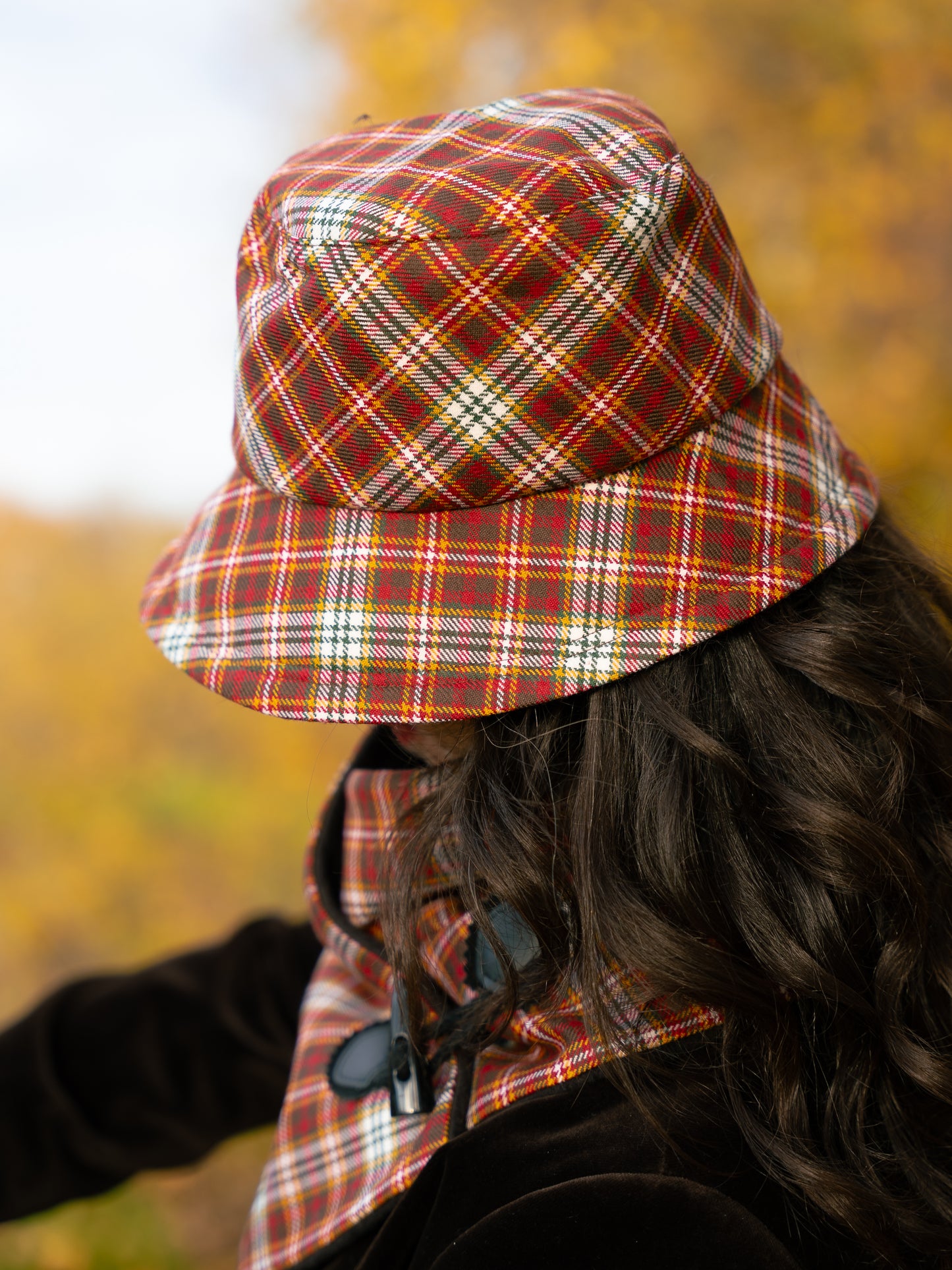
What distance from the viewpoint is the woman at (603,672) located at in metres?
0.60

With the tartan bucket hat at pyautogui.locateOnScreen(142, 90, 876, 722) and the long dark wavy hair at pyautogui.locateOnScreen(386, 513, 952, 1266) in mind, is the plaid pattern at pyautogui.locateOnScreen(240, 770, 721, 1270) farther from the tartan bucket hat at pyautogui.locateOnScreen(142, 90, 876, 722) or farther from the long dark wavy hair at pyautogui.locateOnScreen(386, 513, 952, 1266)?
the tartan bucket hat at pyautogui.locateOnScreen(142, 90, 876, 722)

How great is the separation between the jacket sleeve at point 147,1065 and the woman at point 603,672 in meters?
0.47

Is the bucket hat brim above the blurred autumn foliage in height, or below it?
below

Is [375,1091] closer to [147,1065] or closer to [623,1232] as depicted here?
[623,1232]

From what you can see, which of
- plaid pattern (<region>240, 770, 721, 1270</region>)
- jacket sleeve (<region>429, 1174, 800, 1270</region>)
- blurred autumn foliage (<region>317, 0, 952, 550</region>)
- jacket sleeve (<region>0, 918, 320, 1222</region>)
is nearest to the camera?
jacket sleeve (<region>429, 1174, 800, 1270</region>)

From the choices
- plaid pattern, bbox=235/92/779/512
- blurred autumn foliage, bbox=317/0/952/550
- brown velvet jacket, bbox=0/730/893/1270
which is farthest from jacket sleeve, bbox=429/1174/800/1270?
blurred autumn foliage, bbox=317/0/952/550

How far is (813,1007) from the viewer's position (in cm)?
68

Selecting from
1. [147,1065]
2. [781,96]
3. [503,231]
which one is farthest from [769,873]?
[781,96]

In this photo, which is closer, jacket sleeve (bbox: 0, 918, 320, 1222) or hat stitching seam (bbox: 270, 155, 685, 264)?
hat stitching seam (bbox: 270, 155, 685, 264)

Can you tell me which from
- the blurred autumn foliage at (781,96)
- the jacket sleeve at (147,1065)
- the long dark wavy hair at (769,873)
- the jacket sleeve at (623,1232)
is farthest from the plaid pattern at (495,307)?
the blurred autumn foliage at (781,96)

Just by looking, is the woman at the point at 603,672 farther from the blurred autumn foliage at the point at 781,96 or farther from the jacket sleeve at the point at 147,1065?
the blurred autumn foliage at the point at 781,96

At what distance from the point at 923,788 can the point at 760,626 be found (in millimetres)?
194

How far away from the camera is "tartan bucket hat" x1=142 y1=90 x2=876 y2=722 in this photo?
59cm

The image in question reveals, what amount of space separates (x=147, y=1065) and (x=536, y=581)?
83cm
